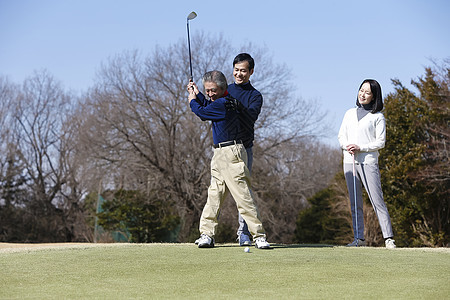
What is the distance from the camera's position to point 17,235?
84.7ft

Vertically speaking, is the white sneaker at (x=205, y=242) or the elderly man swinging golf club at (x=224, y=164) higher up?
the elderly man swinging golf club at (x=224, y=164)

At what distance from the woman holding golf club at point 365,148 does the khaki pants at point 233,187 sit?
1667mm

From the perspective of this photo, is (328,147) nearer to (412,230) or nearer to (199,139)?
(199,139)

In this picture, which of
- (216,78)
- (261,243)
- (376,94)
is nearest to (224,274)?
(261,243)

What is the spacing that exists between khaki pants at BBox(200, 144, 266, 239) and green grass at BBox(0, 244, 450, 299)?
305 mm

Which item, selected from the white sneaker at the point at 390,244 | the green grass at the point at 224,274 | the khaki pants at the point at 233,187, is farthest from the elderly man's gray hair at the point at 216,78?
the white sneaker at the point at 390,244

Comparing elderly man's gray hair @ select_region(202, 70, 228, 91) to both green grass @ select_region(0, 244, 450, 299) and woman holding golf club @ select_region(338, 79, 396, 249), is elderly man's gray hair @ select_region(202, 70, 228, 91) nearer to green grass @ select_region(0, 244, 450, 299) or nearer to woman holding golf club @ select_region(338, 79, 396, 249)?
green grass @ select_region(0, 244, 450, 299)

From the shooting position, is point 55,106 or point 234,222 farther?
point 55,106

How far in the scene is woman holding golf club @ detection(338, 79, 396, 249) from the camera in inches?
252

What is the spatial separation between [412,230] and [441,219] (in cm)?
78

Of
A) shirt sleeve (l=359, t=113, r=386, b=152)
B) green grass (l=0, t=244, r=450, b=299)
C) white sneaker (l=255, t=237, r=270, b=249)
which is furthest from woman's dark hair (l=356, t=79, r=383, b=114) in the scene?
white sneaker (l=255, t=237, r=270, b=249)

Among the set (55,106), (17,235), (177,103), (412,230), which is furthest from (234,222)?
(55,106)

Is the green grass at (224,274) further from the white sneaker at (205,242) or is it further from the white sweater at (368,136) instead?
the white sweater at (368,136)

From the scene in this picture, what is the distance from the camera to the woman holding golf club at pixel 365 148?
640 cm
